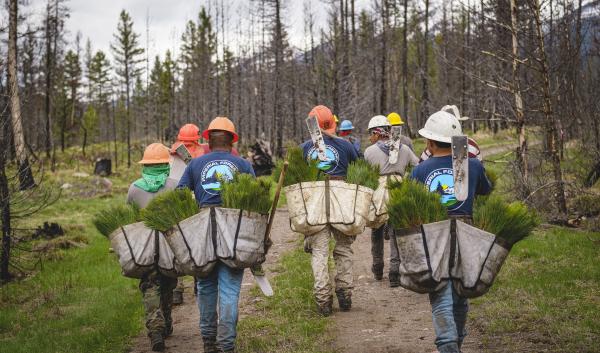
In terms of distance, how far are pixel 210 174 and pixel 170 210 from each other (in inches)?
20.4

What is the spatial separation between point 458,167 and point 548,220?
783 cm

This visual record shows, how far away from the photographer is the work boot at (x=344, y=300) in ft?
21.4

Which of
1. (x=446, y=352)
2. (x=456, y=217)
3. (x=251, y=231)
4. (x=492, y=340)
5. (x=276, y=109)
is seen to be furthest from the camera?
(x=276, y=109)

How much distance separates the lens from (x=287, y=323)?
6176mm

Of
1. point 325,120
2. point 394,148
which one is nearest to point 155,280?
point 325,120

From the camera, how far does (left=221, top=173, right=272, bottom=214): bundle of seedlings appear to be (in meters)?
4.73

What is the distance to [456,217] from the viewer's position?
4.34 meters

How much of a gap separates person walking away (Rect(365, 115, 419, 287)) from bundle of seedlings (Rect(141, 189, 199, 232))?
10.6 feet

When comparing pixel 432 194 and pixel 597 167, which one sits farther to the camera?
pixel 597 167

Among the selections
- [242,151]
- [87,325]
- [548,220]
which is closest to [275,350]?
[87,325]

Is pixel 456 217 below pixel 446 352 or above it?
above

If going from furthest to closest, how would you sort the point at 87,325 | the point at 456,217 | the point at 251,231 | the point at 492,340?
the point at 87,325, the point at 492,340, the point at 251,231, the point at 456,217

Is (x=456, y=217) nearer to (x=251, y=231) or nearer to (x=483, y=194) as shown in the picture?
(x=483, y=194)

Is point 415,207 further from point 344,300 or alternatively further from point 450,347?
point 344,300
